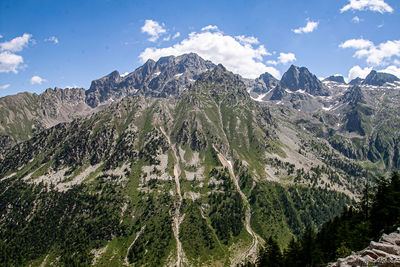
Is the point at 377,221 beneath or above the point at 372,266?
beneath

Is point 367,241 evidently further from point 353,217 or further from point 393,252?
point 393,252

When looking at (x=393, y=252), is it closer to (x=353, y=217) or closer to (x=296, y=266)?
(x=296, y=266)

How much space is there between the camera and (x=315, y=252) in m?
68.4

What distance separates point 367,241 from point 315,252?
Result: 1346 cm

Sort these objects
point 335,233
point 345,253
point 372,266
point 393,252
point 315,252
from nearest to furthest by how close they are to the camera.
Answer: point 372,266, point 393,252, point 345,253, point 315,252, point 335,233

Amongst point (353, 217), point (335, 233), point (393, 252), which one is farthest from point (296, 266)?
point (393, 252)

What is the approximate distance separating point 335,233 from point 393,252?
40.1 meters

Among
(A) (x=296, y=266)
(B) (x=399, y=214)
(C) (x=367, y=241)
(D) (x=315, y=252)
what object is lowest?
(A) (x=296, y=266)

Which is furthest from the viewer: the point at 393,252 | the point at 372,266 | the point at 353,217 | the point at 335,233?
the point at 353,217

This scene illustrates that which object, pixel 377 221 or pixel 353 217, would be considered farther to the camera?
pixel 353 217

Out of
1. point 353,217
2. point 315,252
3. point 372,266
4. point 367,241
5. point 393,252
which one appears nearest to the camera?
point 372,266

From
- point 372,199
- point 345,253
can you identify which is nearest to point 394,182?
point 372,199

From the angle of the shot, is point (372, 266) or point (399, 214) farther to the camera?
point (399, 214)

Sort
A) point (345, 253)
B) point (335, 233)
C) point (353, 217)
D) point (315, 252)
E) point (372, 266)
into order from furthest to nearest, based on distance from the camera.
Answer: point (353, 217) < point (335, 233) < point (315, 252) < point (345, 253) < point (372, 266)
